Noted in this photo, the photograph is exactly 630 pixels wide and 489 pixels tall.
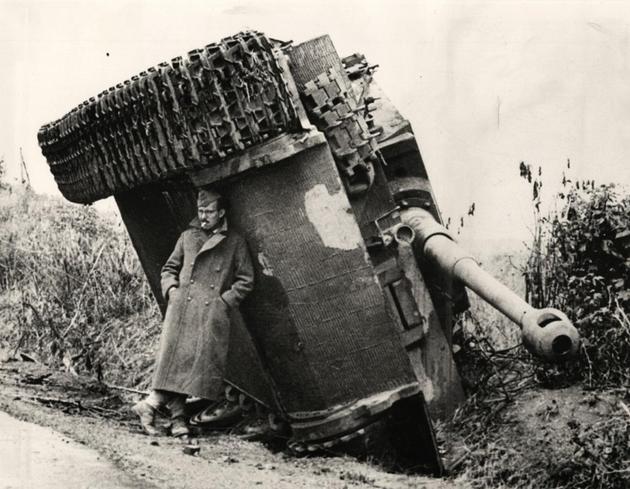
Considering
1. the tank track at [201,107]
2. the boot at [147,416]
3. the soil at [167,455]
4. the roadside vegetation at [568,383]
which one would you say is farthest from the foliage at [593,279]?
the boot at [147,416]

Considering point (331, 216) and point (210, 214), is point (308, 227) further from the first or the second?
point (210, 214)

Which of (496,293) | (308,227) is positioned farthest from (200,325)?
(496,293)

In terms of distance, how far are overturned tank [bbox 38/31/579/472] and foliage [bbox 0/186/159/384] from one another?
2.24m

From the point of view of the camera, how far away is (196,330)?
6.46m

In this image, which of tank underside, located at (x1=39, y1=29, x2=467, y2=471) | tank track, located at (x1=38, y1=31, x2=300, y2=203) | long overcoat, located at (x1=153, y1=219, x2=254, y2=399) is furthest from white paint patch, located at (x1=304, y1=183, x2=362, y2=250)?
long overcoat, located at (x1=153, y1=219, x2=254, y2=399)

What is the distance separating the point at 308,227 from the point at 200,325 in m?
1.11

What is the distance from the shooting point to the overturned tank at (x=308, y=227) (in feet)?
19.3

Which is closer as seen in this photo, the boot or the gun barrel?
the gun barrel

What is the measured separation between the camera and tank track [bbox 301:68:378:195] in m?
6.17

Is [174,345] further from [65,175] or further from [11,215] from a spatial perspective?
[11,215]

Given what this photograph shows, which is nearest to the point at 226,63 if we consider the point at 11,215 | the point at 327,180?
the point at 327,180

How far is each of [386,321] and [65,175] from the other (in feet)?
9.93

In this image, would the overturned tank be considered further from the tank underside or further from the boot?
the boot

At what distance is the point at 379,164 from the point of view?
6.51 meters
